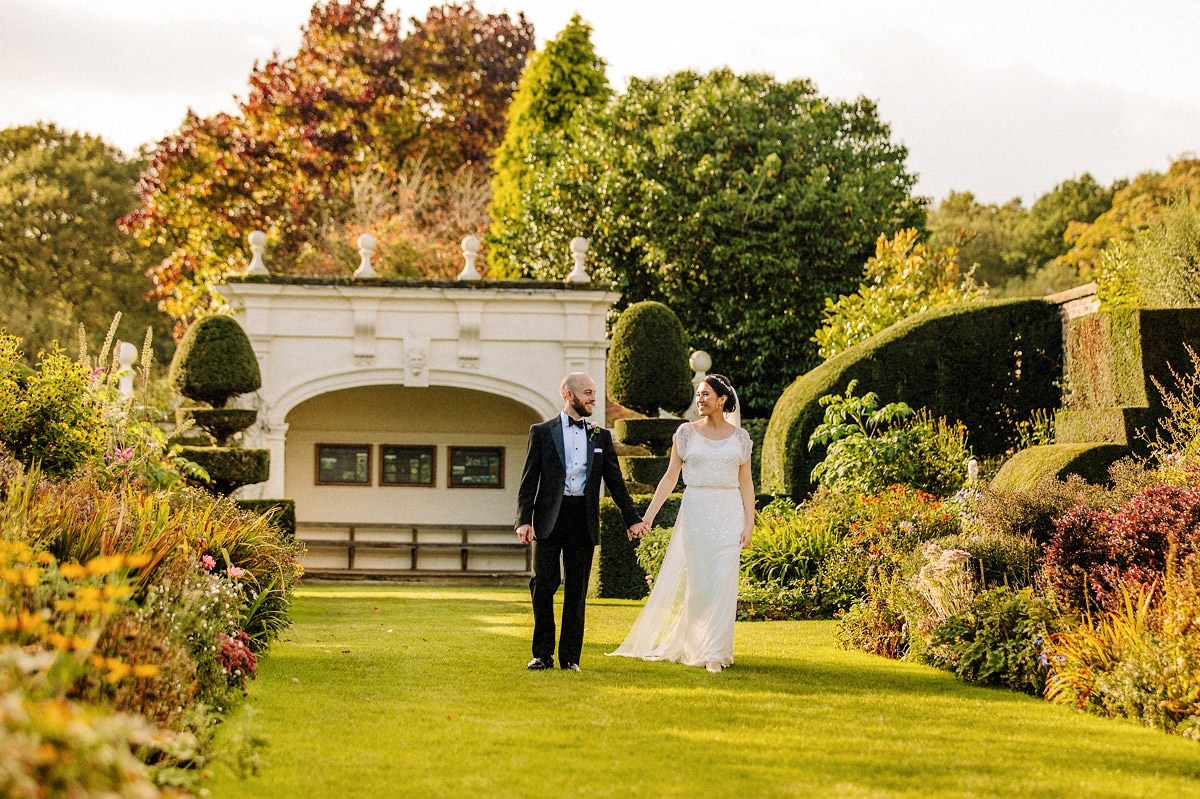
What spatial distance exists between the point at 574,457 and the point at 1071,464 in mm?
5582

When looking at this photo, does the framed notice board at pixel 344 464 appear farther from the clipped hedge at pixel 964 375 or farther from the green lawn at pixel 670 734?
the green lawn at pixel 670 734

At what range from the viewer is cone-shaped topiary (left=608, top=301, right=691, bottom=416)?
16641 mm

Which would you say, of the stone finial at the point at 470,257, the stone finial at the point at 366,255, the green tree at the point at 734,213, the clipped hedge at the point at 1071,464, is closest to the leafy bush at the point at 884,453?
the clipped hedge at the point at 1071,464

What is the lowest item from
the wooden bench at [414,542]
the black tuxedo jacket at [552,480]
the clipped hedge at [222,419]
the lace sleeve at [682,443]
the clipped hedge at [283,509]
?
the wooden bench at [414,542]

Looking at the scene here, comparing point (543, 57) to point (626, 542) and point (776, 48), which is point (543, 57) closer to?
point (776, 48)

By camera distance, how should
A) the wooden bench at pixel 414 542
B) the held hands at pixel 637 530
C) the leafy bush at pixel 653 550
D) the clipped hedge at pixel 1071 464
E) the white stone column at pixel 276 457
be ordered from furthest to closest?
1. the wooden bench at pixel 414 542
2. the white stone column at pixel 276 457
3. the leafy bush at pixel 653 550
4. the clipped hedge at pixel 1071 464
5. the held hands at pixel 637 530

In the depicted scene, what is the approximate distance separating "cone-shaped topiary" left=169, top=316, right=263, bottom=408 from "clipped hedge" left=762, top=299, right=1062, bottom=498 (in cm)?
735

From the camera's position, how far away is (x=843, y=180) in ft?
77.4

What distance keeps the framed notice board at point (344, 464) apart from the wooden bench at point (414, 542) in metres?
0.85

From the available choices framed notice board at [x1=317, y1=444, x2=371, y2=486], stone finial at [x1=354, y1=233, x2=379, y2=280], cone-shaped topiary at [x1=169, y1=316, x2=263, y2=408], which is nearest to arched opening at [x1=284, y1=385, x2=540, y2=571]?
framed notice board at [x1=317, y1=444, x2=371, y2=486]

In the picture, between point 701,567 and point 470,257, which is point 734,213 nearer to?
point 470,257

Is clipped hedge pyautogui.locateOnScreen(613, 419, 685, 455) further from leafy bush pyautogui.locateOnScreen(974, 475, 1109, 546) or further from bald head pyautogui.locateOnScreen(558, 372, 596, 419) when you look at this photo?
bald head pyautogui.locateOnScreen(558, 372, 596, 419)

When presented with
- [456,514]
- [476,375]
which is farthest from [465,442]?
[476,375]

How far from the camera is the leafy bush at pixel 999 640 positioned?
712 cm
